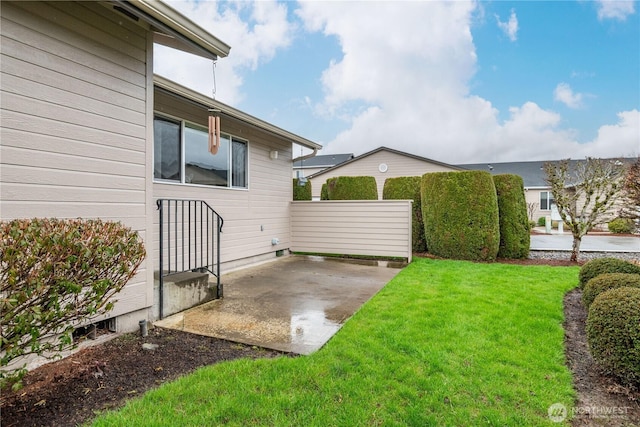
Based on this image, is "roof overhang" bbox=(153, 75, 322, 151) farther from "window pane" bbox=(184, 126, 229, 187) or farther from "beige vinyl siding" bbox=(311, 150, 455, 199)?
"beige vinyl siding" bbox=(311, 150, 455, 199)

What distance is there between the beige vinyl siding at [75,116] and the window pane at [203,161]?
2.19m

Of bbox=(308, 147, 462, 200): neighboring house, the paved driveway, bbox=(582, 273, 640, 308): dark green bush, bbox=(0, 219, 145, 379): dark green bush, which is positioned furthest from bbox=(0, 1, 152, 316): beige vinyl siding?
bbox=(308, 147, 462, 200): neighboring house

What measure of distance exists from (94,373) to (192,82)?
783cm

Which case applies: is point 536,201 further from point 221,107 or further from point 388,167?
point 221,107

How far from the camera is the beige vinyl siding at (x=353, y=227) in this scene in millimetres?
7816

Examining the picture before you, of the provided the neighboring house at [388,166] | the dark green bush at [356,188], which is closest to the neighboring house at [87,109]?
the dark green bush at [356,188]

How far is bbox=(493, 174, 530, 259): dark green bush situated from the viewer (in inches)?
321

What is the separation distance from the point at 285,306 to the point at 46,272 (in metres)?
2.84

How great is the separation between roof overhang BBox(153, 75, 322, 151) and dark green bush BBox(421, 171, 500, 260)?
388 centimetres

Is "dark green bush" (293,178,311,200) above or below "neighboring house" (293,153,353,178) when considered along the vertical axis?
below

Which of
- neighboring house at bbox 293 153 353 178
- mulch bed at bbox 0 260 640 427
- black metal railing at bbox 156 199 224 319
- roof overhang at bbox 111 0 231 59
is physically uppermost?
neighboring house at bbox 293 153 353 178

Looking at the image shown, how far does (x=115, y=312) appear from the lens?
124 inches

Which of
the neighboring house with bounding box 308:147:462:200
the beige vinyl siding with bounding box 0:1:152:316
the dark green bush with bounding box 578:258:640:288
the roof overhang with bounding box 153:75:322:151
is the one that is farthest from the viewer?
the neighboring house with bounding box 308:147:462:200

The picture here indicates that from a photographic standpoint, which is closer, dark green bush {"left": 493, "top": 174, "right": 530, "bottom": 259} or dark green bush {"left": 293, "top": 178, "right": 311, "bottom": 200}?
dark green bush {"left": 493, "top": 174, "right": 530, "bottom": 259}
